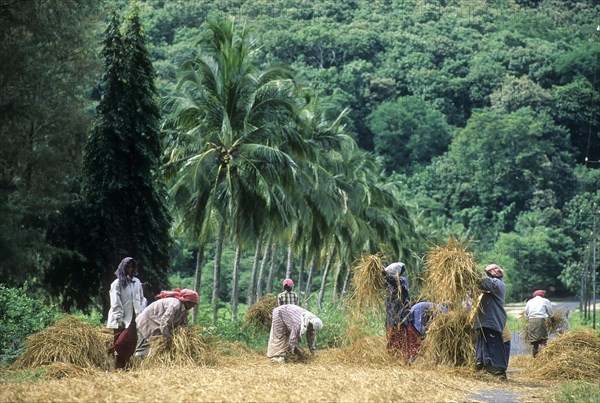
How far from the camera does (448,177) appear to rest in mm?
109875

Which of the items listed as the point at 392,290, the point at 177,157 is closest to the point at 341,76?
the point at 177,157

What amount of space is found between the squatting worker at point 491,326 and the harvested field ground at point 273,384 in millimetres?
305

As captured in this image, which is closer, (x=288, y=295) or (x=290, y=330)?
(x=290, y=330)

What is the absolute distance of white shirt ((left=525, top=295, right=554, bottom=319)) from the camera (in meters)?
22.7

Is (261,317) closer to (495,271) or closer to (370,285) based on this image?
(370,285)

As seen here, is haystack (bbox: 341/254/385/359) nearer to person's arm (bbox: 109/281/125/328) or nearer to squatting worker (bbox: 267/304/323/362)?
squatting worker (bbox: 267/304/323/362)

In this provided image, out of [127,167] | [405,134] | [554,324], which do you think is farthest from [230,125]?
[405,134]

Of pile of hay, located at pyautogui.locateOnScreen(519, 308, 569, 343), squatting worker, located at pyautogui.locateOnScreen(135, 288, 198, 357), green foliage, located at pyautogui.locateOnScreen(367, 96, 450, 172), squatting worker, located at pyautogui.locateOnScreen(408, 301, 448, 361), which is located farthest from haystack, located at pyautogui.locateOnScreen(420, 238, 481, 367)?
green foliage, located at pyautogui.locateOnScreen(367, 96, 450, 172)

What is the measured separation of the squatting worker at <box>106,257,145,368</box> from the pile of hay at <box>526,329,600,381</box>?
6.47m

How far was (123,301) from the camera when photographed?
1583 centimetres

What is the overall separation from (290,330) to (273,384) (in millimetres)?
6018

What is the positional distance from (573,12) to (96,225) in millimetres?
135998

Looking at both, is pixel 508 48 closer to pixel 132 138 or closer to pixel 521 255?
pixel 521 255

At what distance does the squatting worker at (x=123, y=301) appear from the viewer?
15.7 m
